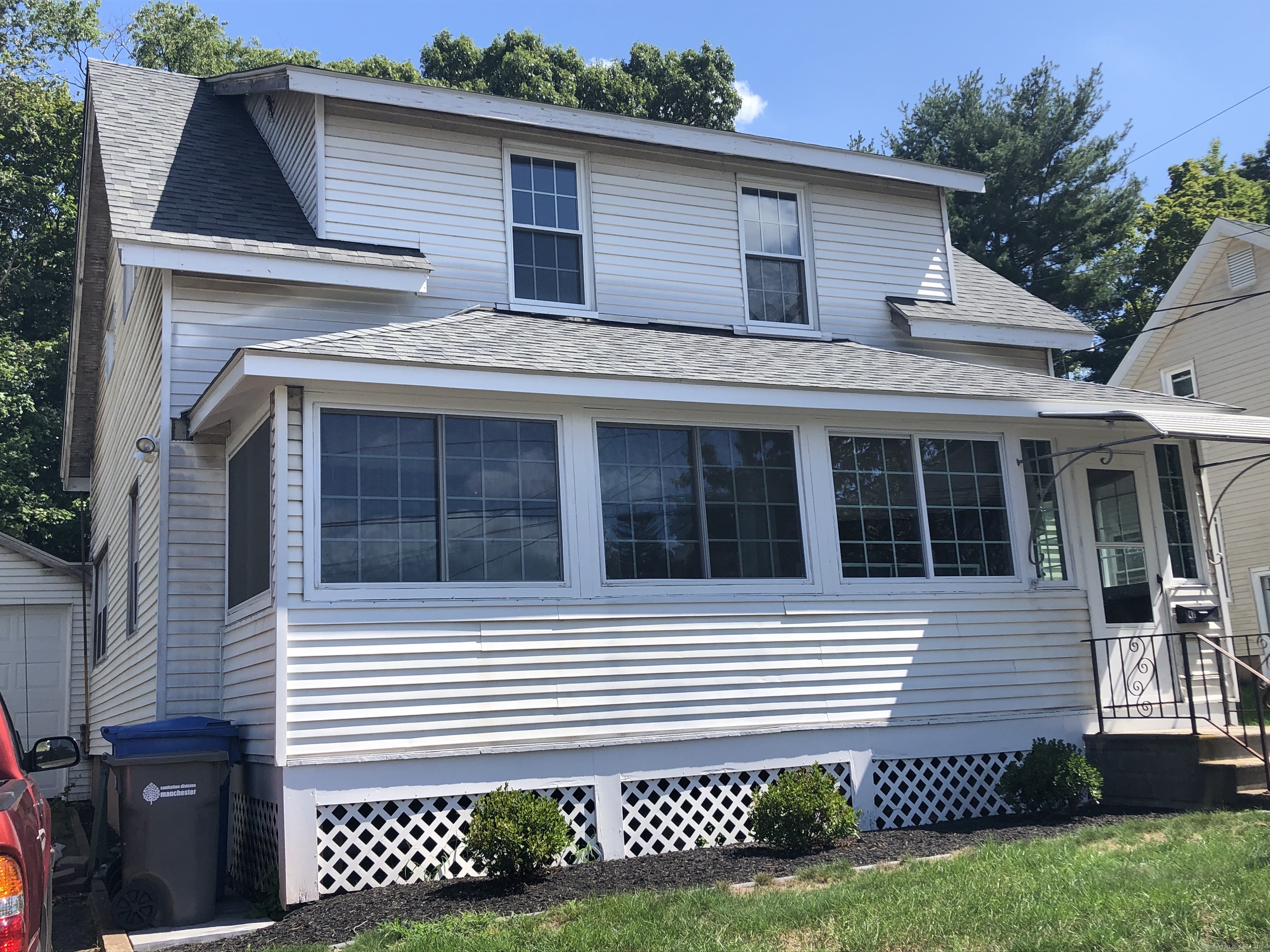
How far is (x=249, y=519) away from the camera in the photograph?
9.30m

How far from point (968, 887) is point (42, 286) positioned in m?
25.9

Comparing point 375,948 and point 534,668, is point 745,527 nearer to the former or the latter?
point 534,668

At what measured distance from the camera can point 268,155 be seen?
12562 mm

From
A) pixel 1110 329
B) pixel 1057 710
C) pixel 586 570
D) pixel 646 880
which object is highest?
pixel 1110 329

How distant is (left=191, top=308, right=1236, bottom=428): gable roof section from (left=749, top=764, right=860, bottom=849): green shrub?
332cm

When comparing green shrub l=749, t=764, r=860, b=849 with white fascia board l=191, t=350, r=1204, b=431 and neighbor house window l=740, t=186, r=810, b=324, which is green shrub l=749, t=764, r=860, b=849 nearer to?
white fascia board l=191, t=350, r=1204, b=431

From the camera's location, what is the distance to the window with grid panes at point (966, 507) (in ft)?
35.7

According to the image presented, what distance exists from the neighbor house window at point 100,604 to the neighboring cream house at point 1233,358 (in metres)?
18.0

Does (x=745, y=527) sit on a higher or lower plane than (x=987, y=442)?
lower

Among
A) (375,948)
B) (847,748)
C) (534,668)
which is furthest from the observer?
(847,748)

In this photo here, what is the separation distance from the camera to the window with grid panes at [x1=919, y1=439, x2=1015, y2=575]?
10.9 meters

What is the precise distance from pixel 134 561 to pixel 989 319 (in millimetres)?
9957

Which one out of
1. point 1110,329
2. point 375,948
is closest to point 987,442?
point 375,948

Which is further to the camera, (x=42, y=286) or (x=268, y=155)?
(x=42, y=286)
